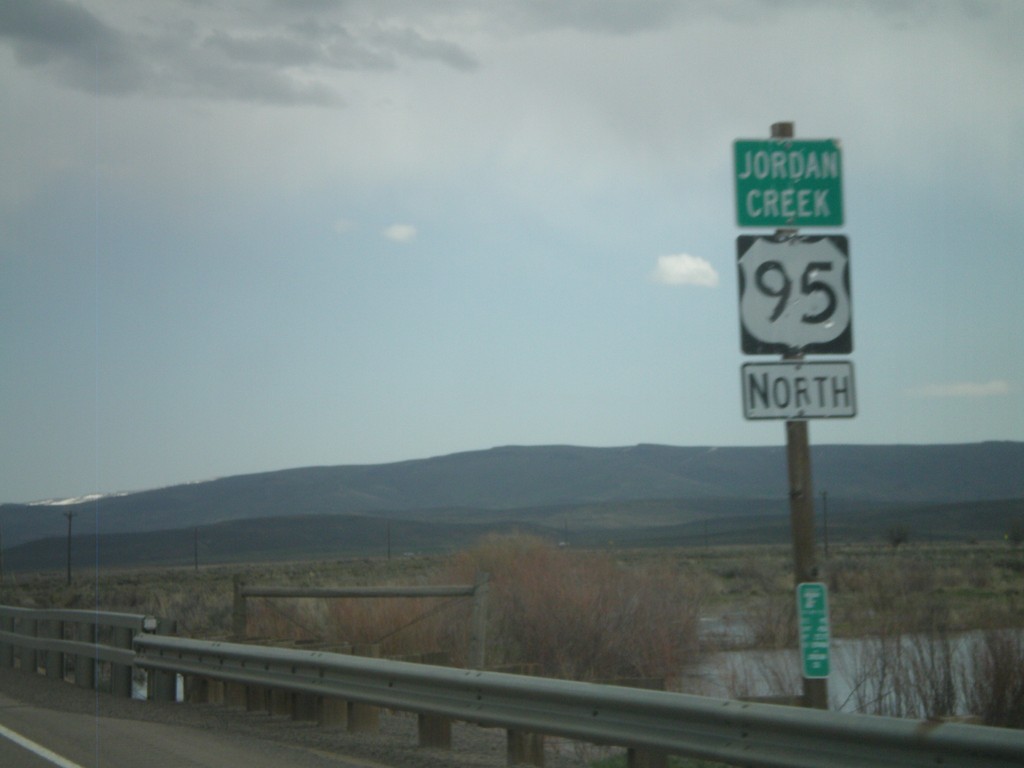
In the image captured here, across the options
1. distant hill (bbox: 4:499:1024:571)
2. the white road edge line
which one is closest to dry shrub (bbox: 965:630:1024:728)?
the white road edge line

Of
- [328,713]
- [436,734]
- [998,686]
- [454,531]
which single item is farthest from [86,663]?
[454,531]

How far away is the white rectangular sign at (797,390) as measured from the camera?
21.7 ft

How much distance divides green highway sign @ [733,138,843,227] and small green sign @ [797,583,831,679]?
7.10 ft

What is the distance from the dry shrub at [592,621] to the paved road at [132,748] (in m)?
7.29

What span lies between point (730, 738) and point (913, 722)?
1.34 m

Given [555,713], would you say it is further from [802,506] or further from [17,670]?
[17,670]

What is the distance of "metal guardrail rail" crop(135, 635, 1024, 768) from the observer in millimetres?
5668

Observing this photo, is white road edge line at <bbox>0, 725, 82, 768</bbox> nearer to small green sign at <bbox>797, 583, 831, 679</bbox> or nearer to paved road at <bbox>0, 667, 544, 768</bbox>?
paved road at <bbox>0, 667, 544, 768</bbox>

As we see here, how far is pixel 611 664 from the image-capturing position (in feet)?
61.5

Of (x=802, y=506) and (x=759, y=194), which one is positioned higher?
(x=759, y=194)

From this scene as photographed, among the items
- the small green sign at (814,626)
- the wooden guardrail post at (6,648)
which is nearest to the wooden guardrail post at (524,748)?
the small green sign at (814,626)

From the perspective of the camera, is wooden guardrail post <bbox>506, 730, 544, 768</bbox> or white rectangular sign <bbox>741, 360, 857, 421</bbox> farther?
wooden guardrail post <bbox>506, 730, 544, 768</bbox>

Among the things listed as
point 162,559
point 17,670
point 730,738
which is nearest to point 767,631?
point 17,670

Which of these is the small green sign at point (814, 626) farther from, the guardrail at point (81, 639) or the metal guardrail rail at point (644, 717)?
the guardrail at point (81, 639)
